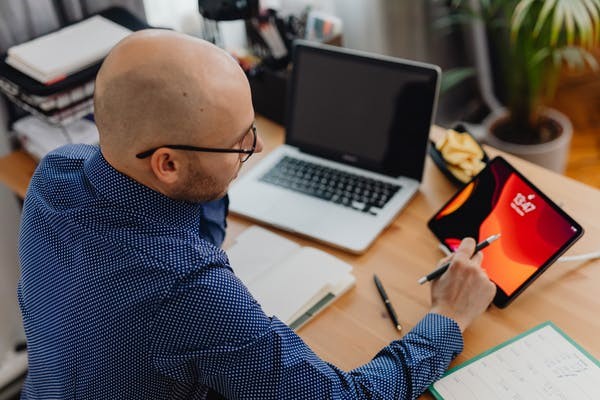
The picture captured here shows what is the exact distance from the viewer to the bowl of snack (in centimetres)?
138

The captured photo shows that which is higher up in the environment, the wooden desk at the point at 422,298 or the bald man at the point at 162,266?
the bald man at the point at 162,266

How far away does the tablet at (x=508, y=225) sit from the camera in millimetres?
1134

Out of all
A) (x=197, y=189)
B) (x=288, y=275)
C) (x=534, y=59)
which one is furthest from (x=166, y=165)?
(x=534, y=59)

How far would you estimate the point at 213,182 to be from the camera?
976 millimetres

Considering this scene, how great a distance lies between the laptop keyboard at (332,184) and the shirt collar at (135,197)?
0.50m

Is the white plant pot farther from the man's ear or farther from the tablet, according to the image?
the man's ear

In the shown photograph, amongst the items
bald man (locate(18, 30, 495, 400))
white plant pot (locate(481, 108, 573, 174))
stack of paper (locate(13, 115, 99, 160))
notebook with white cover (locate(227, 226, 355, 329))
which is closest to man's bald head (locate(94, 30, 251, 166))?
bald man (locate(18, 30, 495, 400))

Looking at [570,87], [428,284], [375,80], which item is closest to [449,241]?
[428,284]

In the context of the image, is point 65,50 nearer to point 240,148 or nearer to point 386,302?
point 240,148

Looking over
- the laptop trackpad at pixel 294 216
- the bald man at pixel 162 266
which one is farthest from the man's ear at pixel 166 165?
the laptop trackpad at pixel 294 216

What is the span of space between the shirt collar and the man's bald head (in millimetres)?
42

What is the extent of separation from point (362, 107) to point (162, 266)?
0.69 meters

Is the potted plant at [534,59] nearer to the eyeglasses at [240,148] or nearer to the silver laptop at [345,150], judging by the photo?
the silver laptop at [345,150]

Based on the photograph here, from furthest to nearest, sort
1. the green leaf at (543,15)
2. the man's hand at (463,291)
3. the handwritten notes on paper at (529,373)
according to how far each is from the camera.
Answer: the green leaf at (543,15) < the man's hand at (463,291) < the handwritten notes on paper at (529,373)
